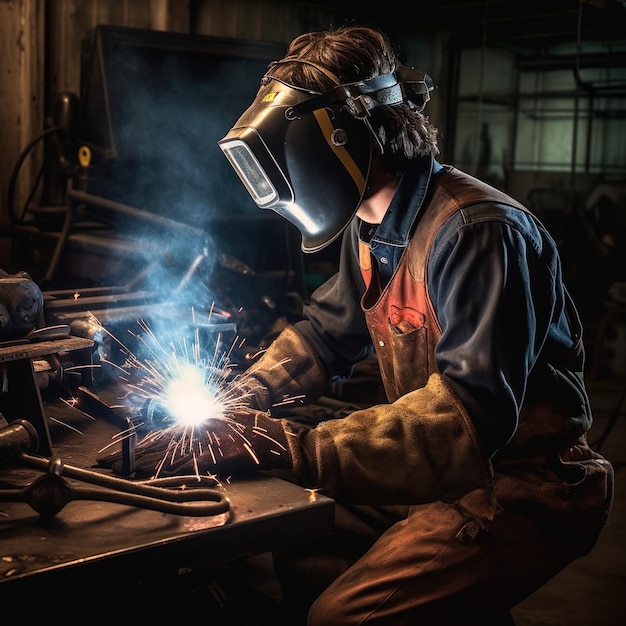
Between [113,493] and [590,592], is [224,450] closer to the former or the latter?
[113,493]

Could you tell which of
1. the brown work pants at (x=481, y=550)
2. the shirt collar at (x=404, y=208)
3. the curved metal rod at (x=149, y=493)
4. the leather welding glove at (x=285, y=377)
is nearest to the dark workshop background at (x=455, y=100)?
the leather welding glove at (x=285, y=377)

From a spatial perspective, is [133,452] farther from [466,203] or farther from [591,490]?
[591,490]

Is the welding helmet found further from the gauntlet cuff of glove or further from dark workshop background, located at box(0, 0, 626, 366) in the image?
dark workshop background, located at box(0, 0, 626, 366)

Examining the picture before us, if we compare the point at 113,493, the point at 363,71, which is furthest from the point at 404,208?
the point at 113,493

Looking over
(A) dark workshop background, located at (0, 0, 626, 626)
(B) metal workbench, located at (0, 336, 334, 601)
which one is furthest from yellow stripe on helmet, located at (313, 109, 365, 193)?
(A) dark workshop background, located at (0, 0, 626, 626)

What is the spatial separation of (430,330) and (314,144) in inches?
18.6

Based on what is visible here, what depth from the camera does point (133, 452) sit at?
1.80m

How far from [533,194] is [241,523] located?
31.7 ft

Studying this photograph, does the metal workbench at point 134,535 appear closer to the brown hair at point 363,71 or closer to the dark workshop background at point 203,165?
the brown hair at point 363,71

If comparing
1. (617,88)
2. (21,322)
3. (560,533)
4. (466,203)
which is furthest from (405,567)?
(617,88)

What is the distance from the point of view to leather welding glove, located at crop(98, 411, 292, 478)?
1771mm

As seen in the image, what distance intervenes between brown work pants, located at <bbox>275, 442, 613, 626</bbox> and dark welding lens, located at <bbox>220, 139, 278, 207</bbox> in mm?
780

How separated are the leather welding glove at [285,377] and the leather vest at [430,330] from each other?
0.86ft

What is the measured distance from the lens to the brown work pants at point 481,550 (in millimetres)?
1933
